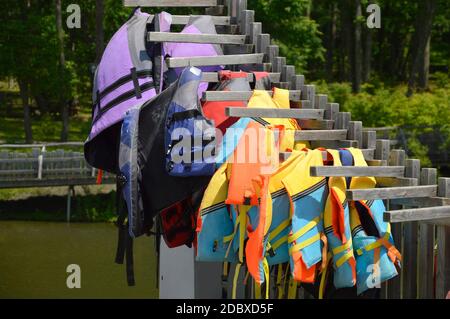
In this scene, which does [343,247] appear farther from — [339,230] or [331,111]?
[331,111]

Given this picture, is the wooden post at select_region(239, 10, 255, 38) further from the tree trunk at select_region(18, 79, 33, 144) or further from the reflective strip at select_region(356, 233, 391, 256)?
the tree trunk at select_region(18, 79, 33, 144)

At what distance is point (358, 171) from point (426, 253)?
0.70 m

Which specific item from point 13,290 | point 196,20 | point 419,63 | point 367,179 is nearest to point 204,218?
point 367,179

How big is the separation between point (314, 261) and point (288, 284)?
80cm

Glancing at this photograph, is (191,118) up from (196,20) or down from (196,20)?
down

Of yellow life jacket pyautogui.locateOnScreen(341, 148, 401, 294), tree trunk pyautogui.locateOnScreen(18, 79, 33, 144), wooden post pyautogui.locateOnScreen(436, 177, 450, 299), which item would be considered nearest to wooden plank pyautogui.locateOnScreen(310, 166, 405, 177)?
yellow life jacket pyautogui.locateOnScreen(341, 148, 401, 294)

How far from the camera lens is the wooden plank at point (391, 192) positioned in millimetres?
5531

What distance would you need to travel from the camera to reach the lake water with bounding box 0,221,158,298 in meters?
17.2

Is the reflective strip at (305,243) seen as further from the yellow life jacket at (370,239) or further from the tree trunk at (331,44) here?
the tree trunk at (331,44)

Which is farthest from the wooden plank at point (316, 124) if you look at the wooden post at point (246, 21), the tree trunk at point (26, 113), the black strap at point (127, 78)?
the tree trunk at point (26, 113)

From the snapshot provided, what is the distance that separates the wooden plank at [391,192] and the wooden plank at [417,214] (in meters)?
0.17

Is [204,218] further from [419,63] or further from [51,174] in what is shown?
[419,63]

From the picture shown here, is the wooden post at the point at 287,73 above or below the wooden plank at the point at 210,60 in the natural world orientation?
below
